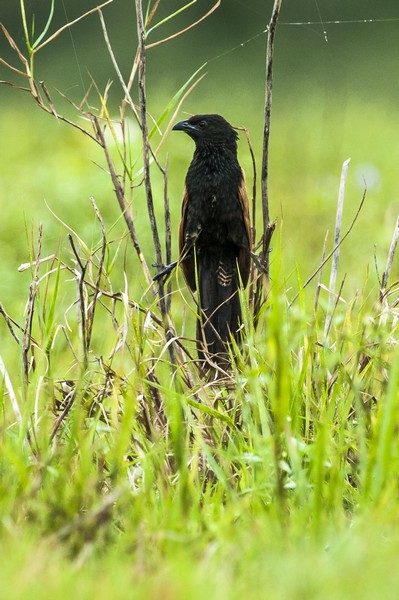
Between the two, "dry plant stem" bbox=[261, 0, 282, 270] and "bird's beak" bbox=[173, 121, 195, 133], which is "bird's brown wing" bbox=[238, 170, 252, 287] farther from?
"dry plant stem" bbox=[261, 0, 282, 270]

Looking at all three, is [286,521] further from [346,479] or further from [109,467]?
[109,467]

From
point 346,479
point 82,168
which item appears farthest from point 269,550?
point 82,168

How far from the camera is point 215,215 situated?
269 cm

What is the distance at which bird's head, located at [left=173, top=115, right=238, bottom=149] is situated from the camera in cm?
281

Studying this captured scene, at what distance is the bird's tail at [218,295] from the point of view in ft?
7.52

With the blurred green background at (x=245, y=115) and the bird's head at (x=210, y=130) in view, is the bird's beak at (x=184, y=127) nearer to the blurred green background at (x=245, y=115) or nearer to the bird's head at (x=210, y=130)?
the bird's head at (x=210, y=130)

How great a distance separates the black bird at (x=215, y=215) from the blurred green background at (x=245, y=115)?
0.91m

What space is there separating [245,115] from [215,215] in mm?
4062

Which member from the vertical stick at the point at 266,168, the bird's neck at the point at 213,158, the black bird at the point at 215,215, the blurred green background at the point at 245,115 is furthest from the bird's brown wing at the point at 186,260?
the blurred green background at the point at 245,115

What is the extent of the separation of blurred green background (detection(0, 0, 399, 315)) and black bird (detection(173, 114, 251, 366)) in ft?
2.99

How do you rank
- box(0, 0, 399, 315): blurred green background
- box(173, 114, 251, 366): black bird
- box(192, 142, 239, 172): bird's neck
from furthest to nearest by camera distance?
box(0, 0, 399, 315): blurred green background
box(192, 142, 239, 172): bird's neck
box(173, 114, 251, 366): black bird

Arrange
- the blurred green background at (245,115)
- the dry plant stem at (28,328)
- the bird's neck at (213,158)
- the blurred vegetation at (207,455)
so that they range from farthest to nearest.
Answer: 1. the blurred green background at (245,115)
2. the bird's neck at (213,158)
3. the dry plant stem at (28,328)
4. the blurred vegetation at (207,455)

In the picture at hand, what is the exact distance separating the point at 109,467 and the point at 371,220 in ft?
11.3

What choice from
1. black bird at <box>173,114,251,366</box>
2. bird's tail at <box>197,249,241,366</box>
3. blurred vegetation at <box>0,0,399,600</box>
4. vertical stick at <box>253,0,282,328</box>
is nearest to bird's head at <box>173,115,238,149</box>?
black bird at <box>173,114,251,366</box>
